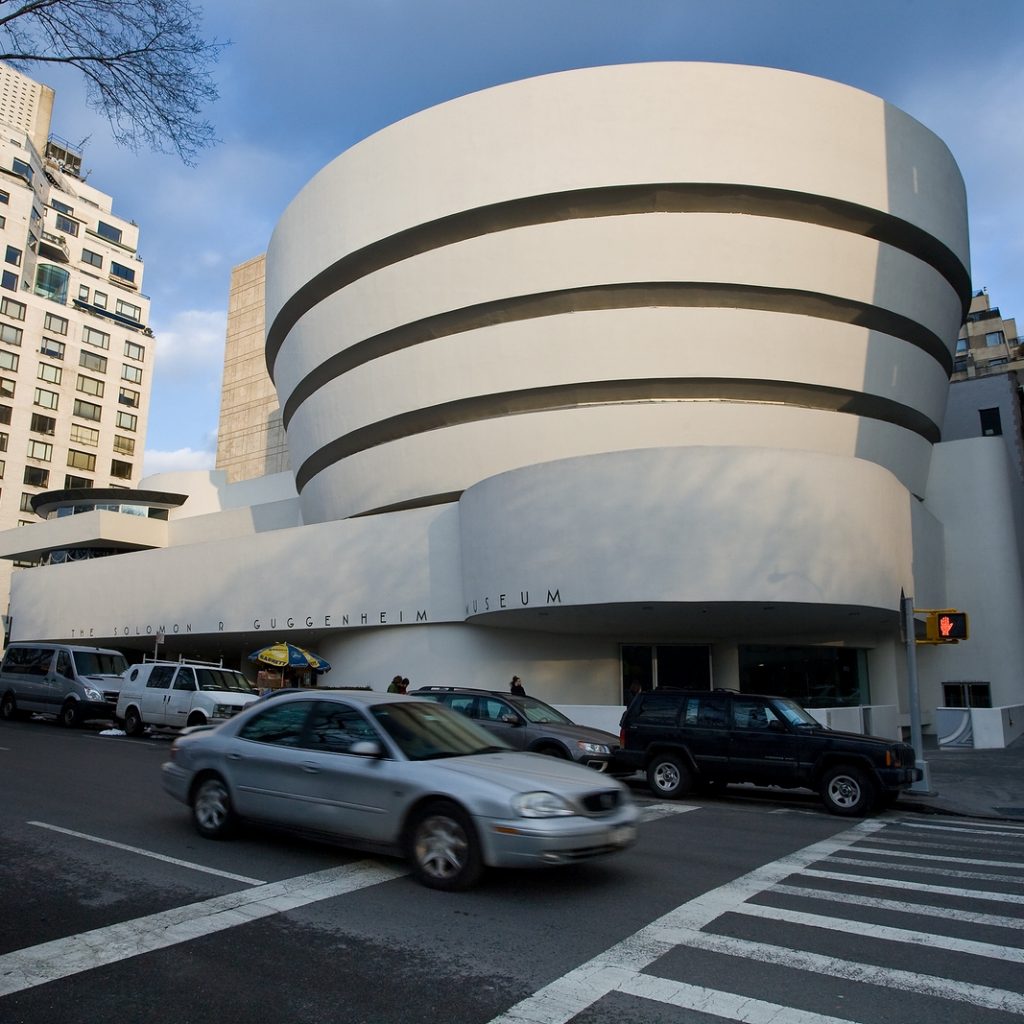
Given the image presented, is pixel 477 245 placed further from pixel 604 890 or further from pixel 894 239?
pixel 604 890

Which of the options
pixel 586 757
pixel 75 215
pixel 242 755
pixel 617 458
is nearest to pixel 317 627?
pixel 617 458

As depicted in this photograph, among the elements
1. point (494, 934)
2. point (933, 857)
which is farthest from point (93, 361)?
point (494, 934)

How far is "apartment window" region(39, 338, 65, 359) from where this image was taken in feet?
230

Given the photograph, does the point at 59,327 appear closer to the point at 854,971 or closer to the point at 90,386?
the point at 90,386

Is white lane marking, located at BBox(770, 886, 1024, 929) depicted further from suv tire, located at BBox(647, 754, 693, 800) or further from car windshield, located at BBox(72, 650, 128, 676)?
car windshield, located at BBox(72, 650, 128, 676)

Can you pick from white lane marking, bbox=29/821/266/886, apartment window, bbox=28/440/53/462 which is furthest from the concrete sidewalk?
apartment window, bbox=28/440/53/462

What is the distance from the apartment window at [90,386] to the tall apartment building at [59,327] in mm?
84

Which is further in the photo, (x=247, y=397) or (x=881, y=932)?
(x=247, y=397)

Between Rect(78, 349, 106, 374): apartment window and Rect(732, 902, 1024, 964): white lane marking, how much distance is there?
7855 cm

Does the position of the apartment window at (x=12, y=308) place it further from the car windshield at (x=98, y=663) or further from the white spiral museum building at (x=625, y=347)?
the car windshield at (x=98, y=663)

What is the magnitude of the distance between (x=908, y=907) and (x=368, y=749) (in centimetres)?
423

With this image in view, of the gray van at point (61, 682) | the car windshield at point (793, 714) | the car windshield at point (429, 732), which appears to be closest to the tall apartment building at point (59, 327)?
the gray van at point (61, 682)

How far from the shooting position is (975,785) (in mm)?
15391

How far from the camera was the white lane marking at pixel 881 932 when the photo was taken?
17.1ft
